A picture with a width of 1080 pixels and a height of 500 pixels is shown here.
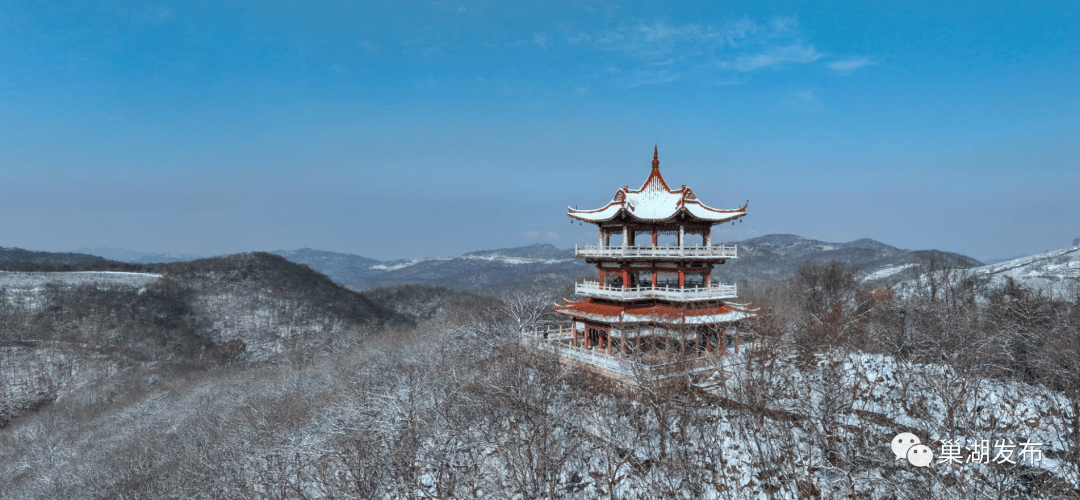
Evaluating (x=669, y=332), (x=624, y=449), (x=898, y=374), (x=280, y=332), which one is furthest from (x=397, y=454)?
(x=280, y=332)

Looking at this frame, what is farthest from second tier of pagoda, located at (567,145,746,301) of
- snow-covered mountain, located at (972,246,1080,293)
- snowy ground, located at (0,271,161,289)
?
snowy ground, located at (0,271,161,289)

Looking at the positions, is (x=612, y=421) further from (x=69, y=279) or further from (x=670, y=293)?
(x=69, y=279)

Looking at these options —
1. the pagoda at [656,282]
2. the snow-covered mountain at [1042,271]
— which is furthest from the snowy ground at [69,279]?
the snow-covered mountain at [1042,271]

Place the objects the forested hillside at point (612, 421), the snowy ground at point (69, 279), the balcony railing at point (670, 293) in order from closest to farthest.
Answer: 1. the forested hillside at point (612, 421)
2. the balcony railing at point (670, 293)
3. the snowy ground at point (69, 279)

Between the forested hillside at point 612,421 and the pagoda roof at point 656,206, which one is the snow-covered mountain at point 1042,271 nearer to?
the forested hillside at point 612,421

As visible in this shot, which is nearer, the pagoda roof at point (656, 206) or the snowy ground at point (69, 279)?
the pagoda roof at point (656, 206)

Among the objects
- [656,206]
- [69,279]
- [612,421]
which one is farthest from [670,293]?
[69,279]

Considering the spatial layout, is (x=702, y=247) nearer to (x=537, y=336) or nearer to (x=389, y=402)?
(x=537, y=336)
